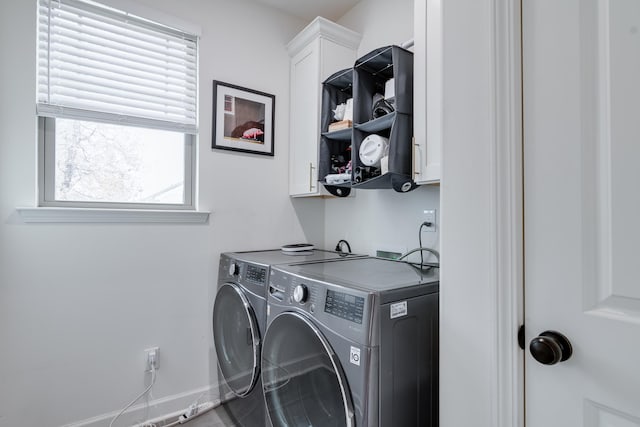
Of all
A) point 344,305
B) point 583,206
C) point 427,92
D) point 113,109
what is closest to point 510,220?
point 583,206

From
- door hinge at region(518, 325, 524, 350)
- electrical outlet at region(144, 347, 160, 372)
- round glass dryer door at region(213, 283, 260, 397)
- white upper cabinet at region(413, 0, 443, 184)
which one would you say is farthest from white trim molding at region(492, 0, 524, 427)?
electrical outlet at region(144, 347, 160, 372)

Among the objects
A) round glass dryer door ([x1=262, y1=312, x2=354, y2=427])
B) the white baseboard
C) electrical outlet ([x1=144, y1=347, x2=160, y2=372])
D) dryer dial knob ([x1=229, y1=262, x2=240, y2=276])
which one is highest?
dryer dial knob ([x1=229, y1=262, x2=240, y2=276])

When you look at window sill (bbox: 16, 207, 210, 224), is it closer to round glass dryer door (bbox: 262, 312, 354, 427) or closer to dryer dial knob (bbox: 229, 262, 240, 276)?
dryer dial knob (bbox: 229, 262, 240, 276)

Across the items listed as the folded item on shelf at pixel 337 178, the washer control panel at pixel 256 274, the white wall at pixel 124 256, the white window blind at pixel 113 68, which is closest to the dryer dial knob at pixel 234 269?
the washer control panel at pixel 256 274

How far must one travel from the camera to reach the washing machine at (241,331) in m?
1.55

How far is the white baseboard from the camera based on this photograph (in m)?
1.74

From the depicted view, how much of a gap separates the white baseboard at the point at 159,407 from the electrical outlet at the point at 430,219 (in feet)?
5.63

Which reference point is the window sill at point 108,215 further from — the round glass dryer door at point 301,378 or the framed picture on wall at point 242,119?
the round glass dryer door at point 301,378

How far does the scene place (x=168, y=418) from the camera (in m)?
1.91

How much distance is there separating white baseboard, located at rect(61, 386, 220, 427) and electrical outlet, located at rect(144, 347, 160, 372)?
201mm

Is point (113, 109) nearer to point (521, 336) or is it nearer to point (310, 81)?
point (310, 81)

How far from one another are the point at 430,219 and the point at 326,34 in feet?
4.66

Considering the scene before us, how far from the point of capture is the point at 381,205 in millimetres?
2080

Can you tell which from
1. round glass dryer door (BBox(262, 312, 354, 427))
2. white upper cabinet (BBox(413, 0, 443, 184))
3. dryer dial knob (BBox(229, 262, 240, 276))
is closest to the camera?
round glass dryer door (BBox(262, 312, 354, 427))
